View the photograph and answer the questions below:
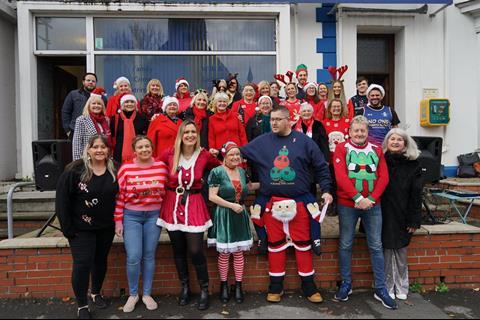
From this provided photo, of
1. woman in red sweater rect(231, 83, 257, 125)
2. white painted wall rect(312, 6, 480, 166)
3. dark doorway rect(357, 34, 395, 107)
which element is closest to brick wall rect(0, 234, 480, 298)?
woman in red sweater rect(231, 83, 257, 125)

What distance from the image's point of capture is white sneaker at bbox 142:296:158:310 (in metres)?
3.65

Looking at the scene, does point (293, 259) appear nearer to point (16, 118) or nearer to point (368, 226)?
point (368, 226)

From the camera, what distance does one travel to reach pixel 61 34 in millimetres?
7602

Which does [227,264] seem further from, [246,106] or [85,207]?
[246,106]

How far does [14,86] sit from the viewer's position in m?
7.68

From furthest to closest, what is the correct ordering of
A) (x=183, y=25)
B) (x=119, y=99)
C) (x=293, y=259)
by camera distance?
(x=183, y=25) < (x=119, y=99) < (x=293, y=259)

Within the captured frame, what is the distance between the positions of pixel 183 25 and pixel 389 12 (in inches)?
168

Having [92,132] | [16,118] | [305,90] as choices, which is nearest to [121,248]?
[92,132]

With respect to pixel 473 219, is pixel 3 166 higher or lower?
higher

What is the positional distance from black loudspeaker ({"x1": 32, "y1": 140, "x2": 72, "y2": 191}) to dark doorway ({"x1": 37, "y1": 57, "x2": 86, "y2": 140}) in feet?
10.7

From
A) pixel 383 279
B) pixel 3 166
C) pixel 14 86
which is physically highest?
pixel 14 86

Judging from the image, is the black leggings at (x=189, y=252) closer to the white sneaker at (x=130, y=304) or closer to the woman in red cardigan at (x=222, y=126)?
the white sneaker at (x=130, y=304)

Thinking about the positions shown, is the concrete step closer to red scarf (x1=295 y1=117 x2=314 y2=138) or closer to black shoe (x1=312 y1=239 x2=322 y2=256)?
red scarf (x1=295 y1=117 x2=314 y2=138)

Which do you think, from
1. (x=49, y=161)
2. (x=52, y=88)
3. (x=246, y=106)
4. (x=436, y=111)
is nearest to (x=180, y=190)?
(x=49, y=161)
